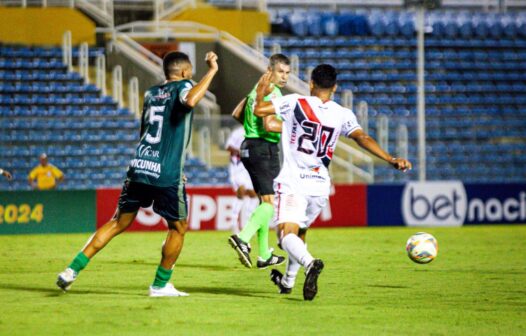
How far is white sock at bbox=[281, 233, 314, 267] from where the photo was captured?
935 centimetres

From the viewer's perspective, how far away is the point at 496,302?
9.73 metres

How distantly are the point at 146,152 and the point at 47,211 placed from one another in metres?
12.3

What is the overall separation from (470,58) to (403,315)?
25760 mm

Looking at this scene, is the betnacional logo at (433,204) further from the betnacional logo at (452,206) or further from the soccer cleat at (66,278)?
the soccer cleat at (66,278)

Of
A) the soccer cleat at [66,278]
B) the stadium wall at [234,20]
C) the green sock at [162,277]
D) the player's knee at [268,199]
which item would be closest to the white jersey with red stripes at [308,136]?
the green sock at [162,277]

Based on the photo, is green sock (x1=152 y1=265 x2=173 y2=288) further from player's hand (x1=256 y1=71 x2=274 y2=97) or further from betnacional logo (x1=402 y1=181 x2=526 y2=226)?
betnacional logo (x1=402 y1=181 x2=526 y2=226)

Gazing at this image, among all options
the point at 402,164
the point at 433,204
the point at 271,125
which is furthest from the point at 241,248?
the point at 433,204

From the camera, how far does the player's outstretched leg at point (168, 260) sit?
9805mm

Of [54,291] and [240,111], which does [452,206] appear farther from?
[54,291]

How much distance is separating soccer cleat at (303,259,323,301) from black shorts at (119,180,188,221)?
4.44ft

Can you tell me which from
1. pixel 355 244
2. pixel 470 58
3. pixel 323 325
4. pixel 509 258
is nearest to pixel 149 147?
pixel 323 325

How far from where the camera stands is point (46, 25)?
2928cm

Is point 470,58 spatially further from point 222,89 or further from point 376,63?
point 222,89

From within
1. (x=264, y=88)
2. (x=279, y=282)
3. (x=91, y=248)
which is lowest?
(x=279, y=282)
